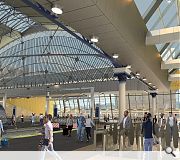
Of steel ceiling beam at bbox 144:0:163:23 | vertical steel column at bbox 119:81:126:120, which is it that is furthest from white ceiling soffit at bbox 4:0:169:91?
vertical steel column at bbox 119:81:126:120

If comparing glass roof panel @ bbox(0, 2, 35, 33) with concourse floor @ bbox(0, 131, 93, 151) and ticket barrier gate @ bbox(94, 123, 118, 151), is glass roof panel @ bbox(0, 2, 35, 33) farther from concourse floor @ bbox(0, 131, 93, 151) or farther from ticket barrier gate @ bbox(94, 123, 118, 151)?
ticket barrier gate @ bbox(94, 123, 118, 151)

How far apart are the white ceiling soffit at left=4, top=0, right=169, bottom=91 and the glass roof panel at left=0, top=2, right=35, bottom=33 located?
70.7ft

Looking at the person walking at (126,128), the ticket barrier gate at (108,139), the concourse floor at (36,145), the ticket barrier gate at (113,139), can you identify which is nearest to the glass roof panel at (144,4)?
the person walking at (126,128)

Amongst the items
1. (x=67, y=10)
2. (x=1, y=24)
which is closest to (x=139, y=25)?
(x=67, y=10)

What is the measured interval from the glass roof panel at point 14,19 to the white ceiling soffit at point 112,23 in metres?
21.5

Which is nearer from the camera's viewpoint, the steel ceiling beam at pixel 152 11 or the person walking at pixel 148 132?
the person walking at pixel 148 132

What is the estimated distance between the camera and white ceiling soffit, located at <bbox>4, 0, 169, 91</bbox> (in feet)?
37.7

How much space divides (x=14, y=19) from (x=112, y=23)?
3275 cm

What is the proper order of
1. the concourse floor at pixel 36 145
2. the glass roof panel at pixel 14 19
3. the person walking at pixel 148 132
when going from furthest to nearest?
the glass roof panel at pixel 14 19 < the concourse floor at pixel 36 145 < the person walking at pixel 148 132

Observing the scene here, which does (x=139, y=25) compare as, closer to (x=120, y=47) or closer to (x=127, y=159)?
(x=120, y=47)

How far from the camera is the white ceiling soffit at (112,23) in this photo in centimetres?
1148

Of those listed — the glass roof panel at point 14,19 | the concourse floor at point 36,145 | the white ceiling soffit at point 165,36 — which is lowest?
the concourse floor at point 36,145

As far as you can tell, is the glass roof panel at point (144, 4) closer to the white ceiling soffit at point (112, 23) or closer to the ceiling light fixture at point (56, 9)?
the white ceiling soffit at point (112, 23)

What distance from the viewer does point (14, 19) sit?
4338 centimetres
